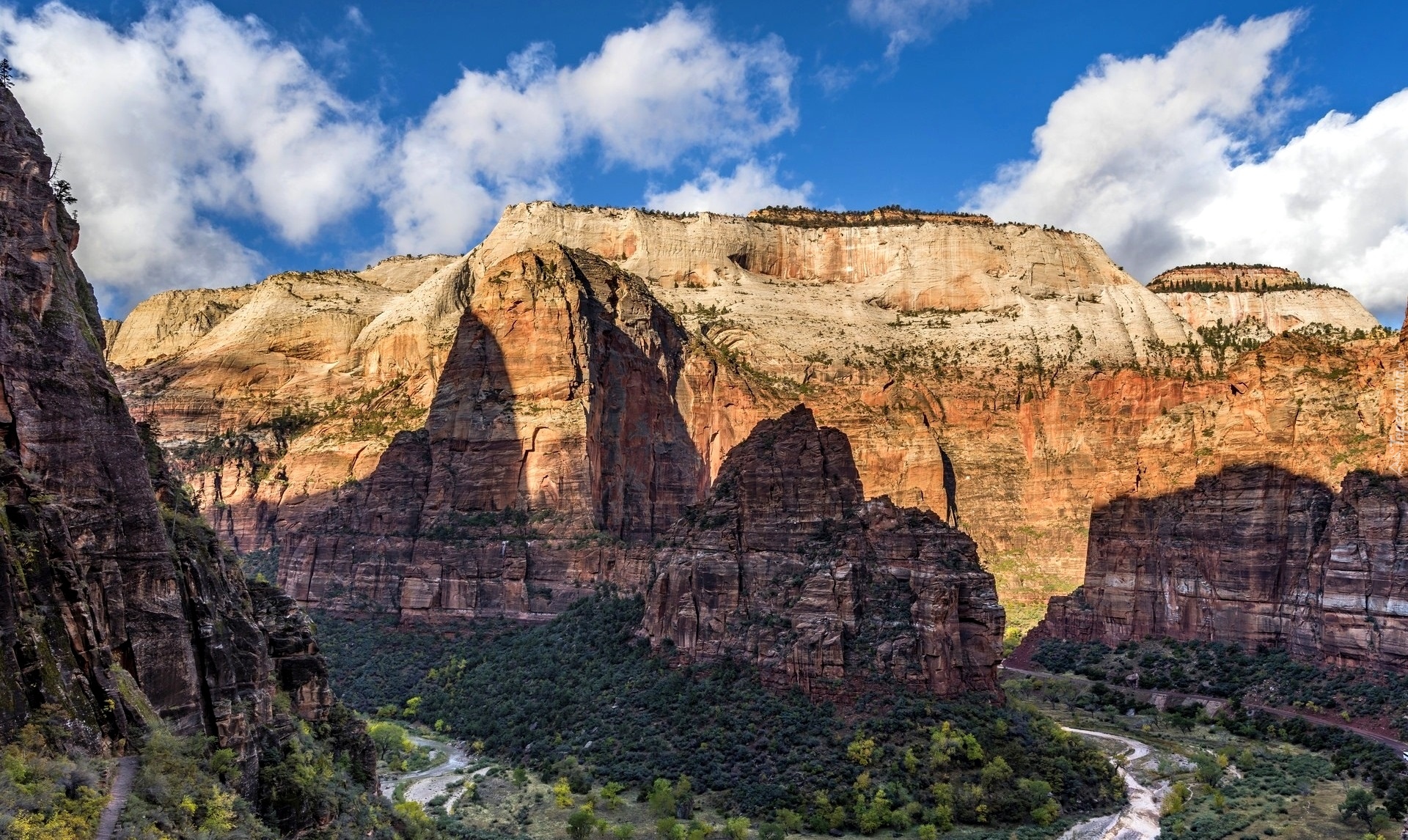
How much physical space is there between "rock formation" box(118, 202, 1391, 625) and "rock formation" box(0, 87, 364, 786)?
58554mm

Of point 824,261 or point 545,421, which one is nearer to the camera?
point 545,421

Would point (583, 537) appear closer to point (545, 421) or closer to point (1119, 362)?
point (545, 421)

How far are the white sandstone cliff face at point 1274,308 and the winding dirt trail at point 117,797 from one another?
578ft

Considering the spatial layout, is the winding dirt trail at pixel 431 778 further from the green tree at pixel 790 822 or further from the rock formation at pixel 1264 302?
the rock formation at pixel 1264 302

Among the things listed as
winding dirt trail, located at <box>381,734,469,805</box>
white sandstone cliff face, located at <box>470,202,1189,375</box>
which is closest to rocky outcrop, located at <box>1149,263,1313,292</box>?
white sandstone cliff face, located at <box>470,202,1189,375</box>

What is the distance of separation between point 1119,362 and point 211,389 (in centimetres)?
12630

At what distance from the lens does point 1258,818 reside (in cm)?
5556

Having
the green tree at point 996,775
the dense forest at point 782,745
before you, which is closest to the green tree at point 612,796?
the dense forest at point 782,745

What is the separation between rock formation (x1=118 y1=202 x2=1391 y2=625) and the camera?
93625mm

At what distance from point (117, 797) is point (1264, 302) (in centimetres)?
18654

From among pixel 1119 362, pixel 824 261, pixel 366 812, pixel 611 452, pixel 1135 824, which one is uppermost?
pixel 824 261

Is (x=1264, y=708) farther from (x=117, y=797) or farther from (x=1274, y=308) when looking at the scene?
(x=1274, y=308)

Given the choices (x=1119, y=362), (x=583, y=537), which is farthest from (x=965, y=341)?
(x=583, y=537)

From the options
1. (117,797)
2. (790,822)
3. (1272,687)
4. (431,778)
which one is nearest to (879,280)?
(1272,687)
